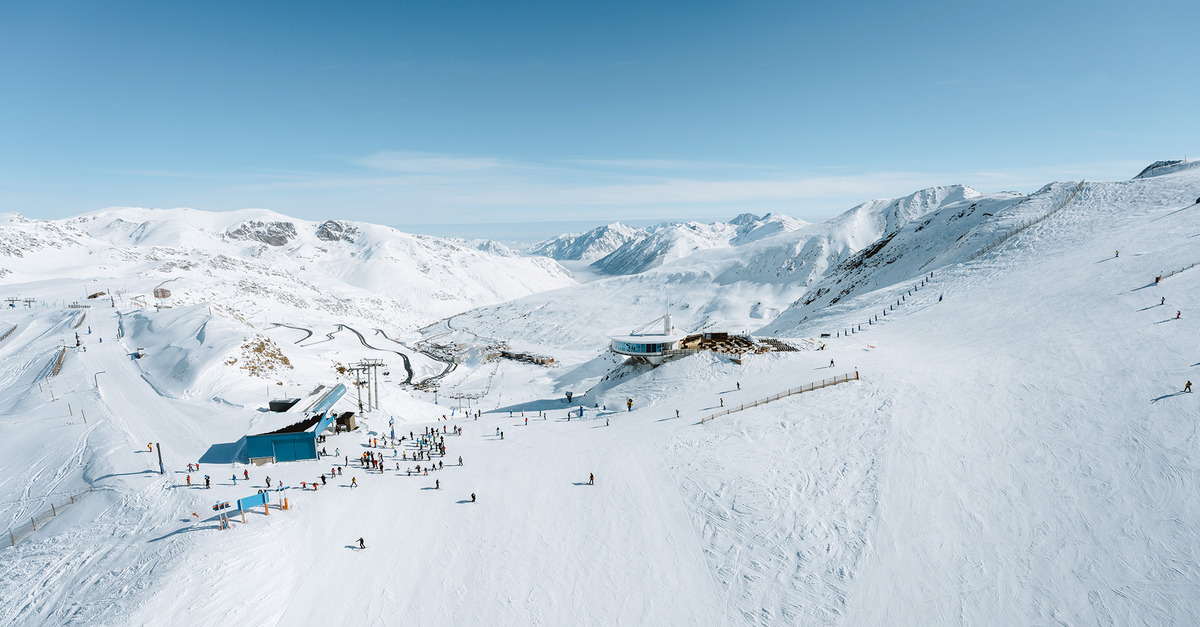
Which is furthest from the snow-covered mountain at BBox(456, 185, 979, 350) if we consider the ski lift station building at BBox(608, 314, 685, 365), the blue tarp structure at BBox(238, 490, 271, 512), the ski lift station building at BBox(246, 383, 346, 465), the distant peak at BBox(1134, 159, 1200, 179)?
the blue tarp structure at BBox(238, 490, 271, 512)

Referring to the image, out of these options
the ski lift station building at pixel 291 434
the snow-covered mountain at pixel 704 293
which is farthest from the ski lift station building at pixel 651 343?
the snow-covered mountain at pixel 704 293

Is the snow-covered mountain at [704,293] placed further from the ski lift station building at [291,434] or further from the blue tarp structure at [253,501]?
the blue tarp structure at [253,501]

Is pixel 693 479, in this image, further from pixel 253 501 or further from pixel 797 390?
pixel 253 501

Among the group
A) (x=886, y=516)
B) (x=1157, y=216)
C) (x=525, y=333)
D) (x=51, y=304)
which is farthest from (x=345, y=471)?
(x=51, y=304)

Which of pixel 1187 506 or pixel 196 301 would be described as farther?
pixel 196 301

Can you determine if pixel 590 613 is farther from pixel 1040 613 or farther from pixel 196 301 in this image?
pixel 196 301

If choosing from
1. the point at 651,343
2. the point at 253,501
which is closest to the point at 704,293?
the point at 651,343
